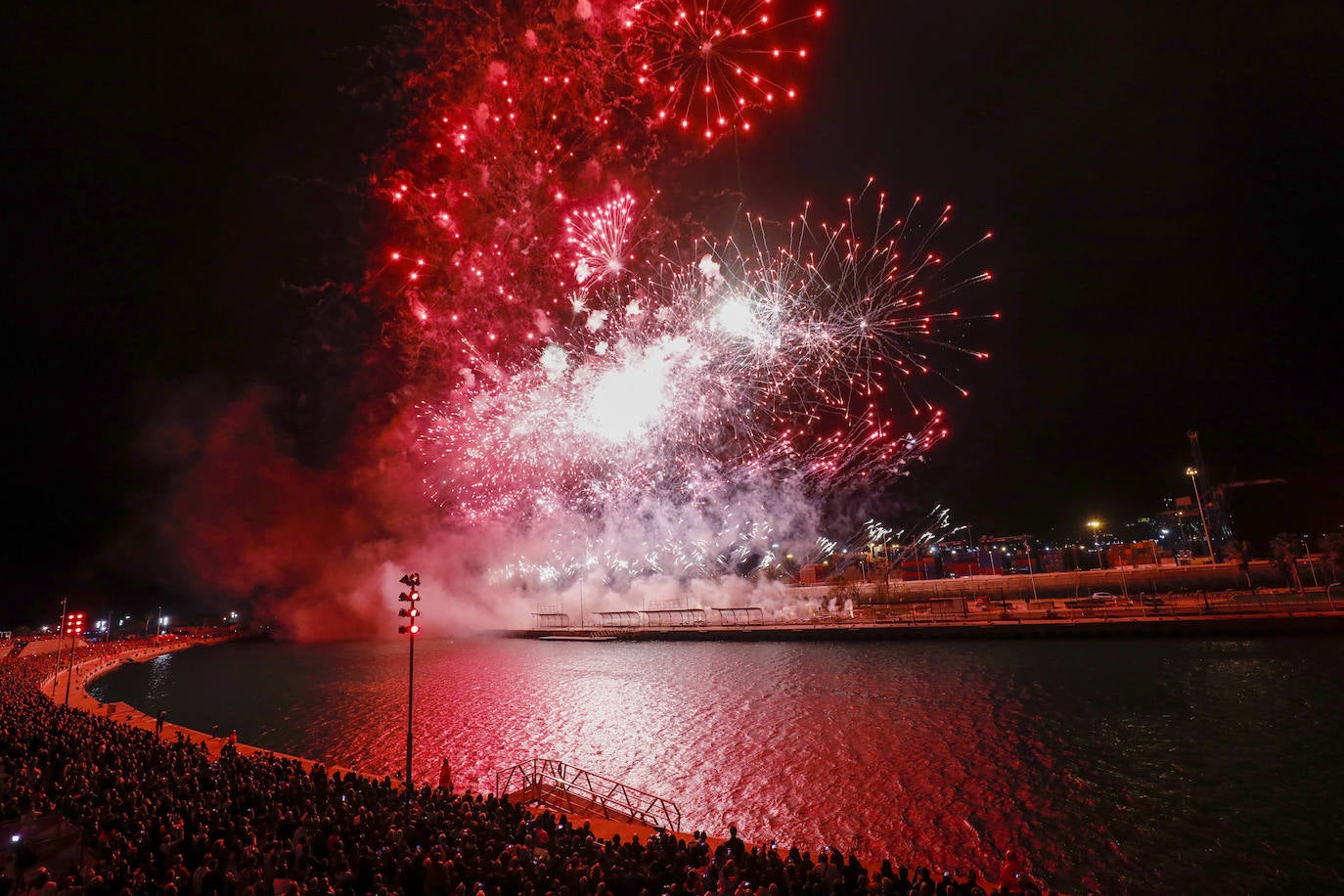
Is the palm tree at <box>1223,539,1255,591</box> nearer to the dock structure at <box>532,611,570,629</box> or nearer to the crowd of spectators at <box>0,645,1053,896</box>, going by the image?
the crowd of spectators at <box>0,645,1053,896</box>

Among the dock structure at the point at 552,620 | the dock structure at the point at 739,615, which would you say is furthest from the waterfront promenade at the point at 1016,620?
the dock structure at the point at 552,620

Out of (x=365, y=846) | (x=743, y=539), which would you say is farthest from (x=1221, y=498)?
(x=365, y=846)

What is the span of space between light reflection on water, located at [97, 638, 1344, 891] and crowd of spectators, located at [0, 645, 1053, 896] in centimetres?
376

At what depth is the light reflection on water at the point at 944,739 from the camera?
567 inches

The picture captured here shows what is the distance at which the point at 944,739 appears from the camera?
875 inches

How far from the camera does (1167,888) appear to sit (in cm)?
1221

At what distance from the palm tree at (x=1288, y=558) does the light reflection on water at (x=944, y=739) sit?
1807cm

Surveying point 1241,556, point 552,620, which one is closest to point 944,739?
point 1241,556

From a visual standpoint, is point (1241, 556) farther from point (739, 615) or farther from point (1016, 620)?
point (739, 615)

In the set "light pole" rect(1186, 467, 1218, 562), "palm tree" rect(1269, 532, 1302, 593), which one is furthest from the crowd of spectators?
"light pole" rect(1186, 467, 1218, 562)

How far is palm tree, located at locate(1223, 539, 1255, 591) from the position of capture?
51.3 m

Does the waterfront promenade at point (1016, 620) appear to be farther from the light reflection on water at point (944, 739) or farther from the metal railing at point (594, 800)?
the metal railing at point (594, 800)

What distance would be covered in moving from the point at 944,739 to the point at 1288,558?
1824 inches

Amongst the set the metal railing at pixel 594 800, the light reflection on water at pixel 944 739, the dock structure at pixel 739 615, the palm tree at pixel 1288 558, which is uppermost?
the palm tree at pixel 1288 558
